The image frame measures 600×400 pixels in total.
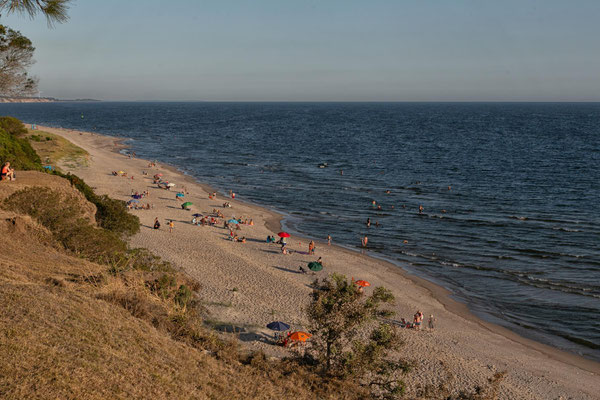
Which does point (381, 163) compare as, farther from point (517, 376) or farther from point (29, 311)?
point (29, 311)

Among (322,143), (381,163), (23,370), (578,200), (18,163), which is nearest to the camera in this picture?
(23,370)

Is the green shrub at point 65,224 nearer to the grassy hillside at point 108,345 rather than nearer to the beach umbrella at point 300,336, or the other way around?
the grassy hillside at point 108,345

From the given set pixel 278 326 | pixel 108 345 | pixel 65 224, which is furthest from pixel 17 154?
pixel 108 345

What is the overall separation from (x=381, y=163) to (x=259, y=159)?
74.3 ft

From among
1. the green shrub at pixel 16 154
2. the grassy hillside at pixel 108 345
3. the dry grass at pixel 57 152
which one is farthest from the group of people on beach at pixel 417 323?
the dry grass at pixel 57 152

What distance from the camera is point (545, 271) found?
32938mm

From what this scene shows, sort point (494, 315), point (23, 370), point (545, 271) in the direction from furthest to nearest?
point (545, 271) → point (494, 315) → point (23, 370)

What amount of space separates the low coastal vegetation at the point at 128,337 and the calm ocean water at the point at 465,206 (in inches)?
534

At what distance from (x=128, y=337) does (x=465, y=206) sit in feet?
147

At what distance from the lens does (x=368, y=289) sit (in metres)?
30.0

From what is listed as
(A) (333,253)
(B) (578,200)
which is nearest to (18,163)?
(A) (333,253)

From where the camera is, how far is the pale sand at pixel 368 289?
68.6 feet

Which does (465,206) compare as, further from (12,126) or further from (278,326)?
(12,126)

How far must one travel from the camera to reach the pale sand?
2090 cm
